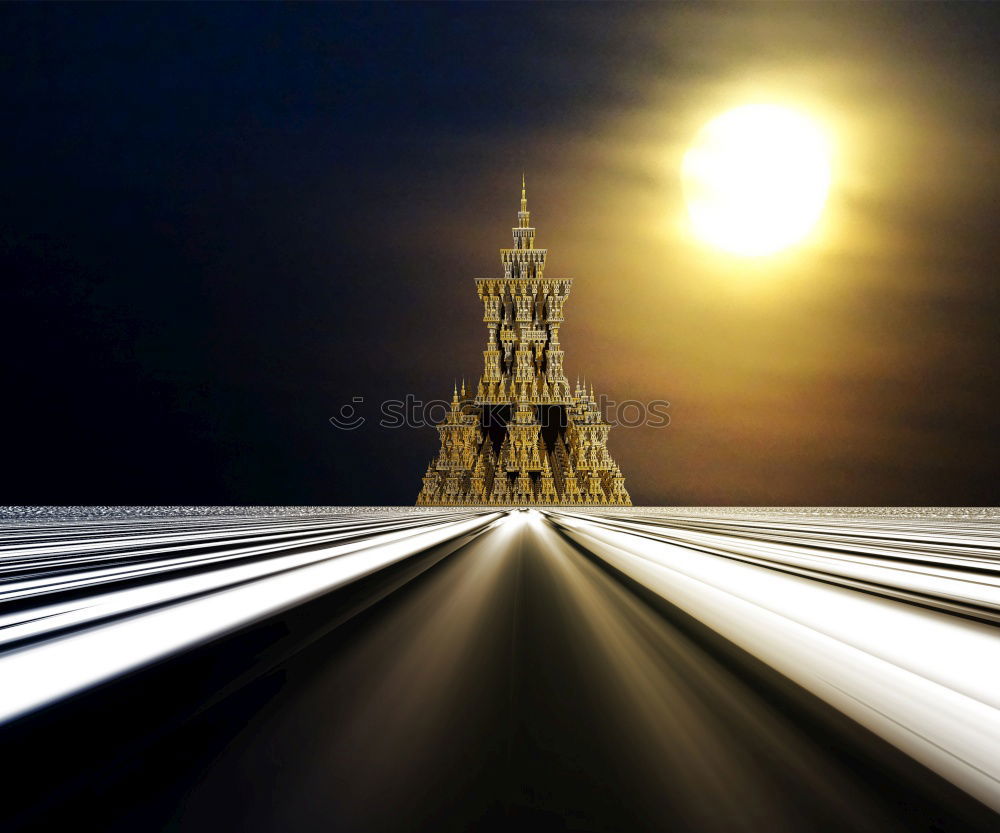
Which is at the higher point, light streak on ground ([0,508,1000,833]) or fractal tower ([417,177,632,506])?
fractal tower ([417,177,632,506])

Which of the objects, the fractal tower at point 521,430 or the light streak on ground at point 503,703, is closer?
the light streak on ground at point 503,703

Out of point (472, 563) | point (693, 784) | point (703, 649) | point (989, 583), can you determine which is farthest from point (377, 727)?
point (989, 583)

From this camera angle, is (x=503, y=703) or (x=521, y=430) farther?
(x=521, y=430)

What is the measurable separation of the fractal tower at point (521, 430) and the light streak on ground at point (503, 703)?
19.4 m

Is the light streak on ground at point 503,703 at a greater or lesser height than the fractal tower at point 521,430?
lesser

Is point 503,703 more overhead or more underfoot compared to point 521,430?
more underfoot

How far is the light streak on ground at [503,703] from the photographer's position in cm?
61

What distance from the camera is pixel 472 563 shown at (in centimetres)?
234

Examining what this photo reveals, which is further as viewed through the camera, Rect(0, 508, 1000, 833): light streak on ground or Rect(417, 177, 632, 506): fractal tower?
Rect(417, 177, 632, 506): fractal tower

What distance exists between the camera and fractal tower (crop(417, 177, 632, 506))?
71.8 feet

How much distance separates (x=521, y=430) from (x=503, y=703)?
21048 mm

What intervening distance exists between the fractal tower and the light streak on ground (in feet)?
63.8

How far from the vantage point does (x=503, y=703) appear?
872 millimetres

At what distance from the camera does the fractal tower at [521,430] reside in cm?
2188
